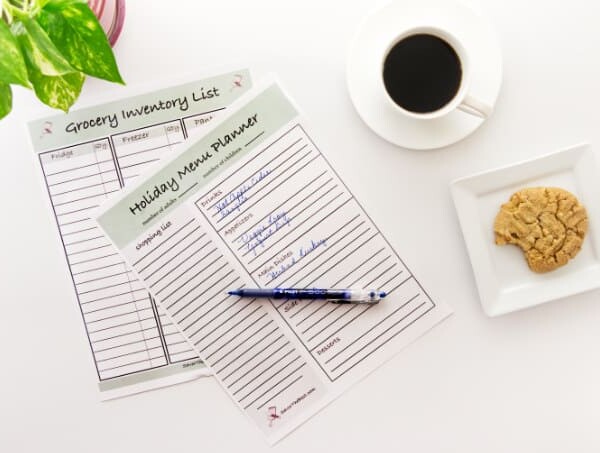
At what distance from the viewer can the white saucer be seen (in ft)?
2.25

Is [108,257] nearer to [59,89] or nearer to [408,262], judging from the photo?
[59,89]

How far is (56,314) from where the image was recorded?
761mm

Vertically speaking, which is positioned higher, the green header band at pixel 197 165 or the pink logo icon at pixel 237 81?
the pink logo icon at pixel 237 81

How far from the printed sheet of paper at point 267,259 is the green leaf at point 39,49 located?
10.0 inches

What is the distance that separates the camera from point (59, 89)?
56cm

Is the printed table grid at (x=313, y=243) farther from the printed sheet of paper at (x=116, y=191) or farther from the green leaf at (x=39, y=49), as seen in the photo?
the green leaf at (x=39, y=49)

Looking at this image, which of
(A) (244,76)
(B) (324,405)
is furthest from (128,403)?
(A) (244,76)

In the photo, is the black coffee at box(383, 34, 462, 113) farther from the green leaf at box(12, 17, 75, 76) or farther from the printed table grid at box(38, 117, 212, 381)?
the green leaf at box(12, 17, 75, 76)

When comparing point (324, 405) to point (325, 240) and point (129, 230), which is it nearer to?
point (325, 240)

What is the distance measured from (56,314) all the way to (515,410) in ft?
2.03

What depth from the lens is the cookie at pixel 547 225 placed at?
69 centimetres

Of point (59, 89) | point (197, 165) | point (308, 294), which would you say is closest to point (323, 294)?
point (308, 294)

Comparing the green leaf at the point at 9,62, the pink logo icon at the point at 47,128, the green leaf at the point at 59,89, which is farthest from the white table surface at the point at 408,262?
the green leaf at the point at 9,62

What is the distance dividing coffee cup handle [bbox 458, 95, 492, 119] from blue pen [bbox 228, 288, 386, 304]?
0.25 m
